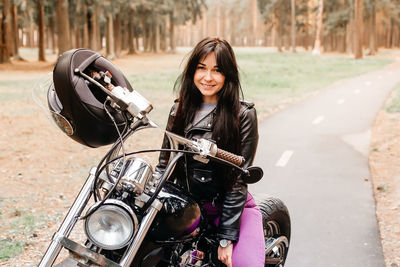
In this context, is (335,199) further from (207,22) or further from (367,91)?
(207,22)

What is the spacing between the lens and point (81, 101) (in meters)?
2.16

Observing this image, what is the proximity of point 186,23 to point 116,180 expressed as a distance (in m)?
61.2

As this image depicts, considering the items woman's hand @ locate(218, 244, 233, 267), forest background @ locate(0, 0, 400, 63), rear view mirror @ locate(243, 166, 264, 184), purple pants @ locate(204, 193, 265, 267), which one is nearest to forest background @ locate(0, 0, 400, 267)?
forest background @ locate(0, 0, 400, 63)

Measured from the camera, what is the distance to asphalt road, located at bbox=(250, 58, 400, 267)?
5.09 metres

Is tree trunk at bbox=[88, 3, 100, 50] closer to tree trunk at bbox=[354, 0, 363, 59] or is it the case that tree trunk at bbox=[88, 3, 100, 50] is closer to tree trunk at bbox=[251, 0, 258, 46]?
tree trunk at bbox=[354, 0, 363, 59]

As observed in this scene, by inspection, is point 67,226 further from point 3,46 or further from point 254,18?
point 254,18

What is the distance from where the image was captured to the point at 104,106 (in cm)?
219

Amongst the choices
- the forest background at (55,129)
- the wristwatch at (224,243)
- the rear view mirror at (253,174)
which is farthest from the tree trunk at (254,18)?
the rear view mirror at (253,174)

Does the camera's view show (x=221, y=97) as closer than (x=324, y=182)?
Yes

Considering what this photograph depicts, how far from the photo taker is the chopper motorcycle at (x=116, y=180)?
2.02m

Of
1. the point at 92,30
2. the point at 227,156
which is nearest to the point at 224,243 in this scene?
the point at 227,156

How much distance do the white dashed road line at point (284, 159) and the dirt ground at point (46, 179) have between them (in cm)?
148

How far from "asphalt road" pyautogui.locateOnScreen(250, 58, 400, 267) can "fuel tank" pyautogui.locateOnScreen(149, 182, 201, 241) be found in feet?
5.80

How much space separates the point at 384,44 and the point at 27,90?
7801 centimetres
